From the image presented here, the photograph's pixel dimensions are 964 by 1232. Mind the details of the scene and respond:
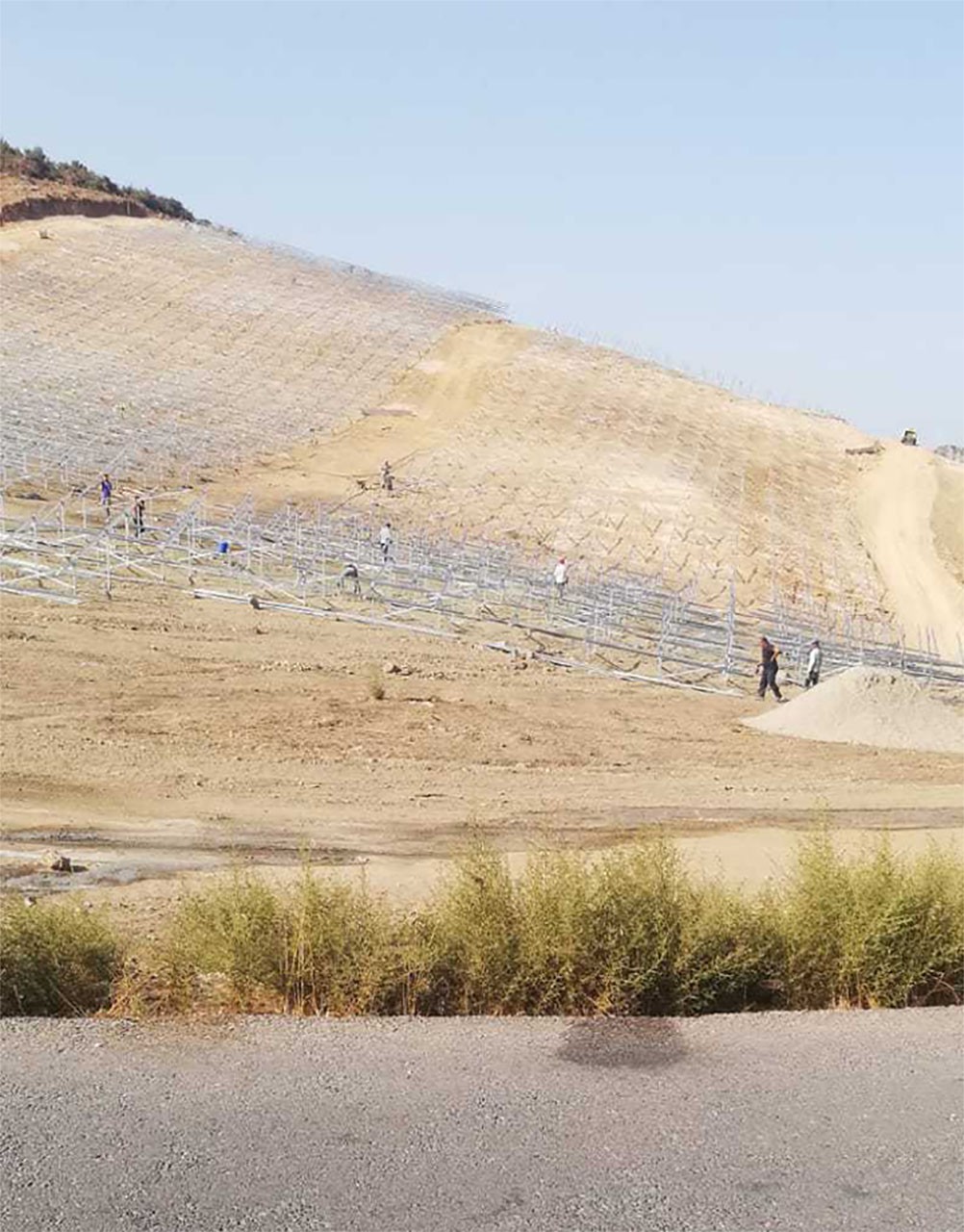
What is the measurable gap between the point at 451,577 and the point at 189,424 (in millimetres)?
20691

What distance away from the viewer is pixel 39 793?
1579 cm

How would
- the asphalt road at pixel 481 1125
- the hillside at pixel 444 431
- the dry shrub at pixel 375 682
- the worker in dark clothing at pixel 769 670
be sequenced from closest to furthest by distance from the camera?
the asphalt road at pixel 481 1125 < the dry shrub at pixel 375 682 < the worker in dark clothing at pixel 769 670 < the hillside at pixel 444 431

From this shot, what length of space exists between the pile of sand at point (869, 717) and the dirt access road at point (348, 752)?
2.20ft

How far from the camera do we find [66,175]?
85875 mm

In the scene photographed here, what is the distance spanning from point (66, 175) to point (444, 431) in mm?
43544

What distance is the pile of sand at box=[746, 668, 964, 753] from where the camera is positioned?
23.4m

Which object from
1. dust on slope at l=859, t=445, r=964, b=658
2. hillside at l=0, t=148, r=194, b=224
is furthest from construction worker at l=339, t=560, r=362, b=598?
hillside at l=0, t=148, r=194, b=224

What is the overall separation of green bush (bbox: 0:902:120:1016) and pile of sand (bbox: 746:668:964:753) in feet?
54.5

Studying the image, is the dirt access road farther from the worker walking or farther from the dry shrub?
the worker walking

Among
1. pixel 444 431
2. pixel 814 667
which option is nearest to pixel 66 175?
pixel 444 431

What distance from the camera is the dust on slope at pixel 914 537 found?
41.7 metres

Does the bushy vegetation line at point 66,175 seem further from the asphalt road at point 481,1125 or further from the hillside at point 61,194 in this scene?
the asphalt road at point 481,1125

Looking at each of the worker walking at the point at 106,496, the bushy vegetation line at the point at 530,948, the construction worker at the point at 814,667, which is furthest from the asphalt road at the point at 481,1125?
the worker walking at the point at 106,496

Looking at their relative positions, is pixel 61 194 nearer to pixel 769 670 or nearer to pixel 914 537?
pixel 914 537
